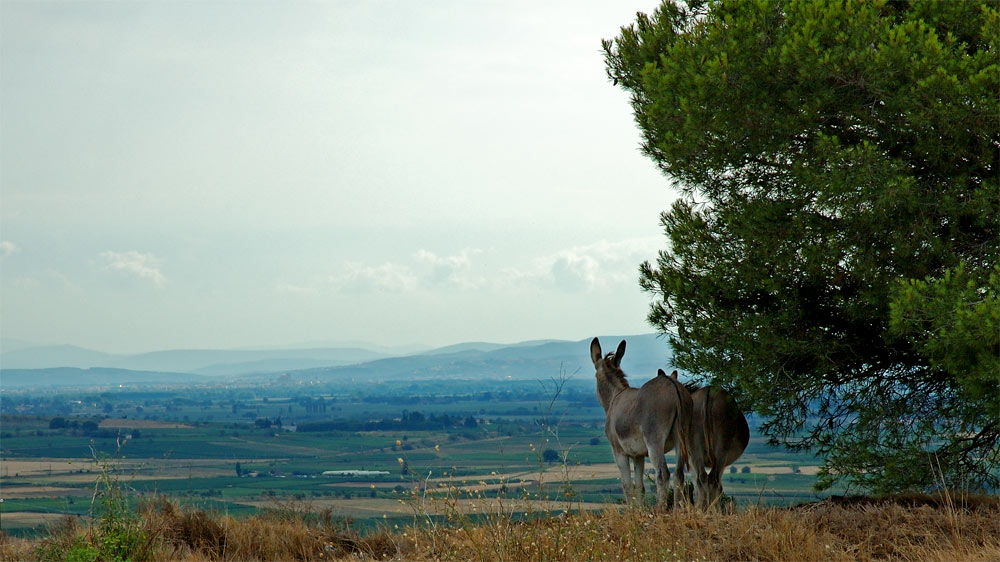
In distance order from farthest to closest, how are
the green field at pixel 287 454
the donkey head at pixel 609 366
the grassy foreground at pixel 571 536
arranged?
1. the green field at pixel 287 454
2. the donkey head at pixel 609 366
3. the grassy foreground at pixel 571 536

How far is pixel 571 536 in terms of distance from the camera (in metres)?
8.40

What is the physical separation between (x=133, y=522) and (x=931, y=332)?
30.3ft

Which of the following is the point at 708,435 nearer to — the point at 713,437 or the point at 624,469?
the point at 713,437

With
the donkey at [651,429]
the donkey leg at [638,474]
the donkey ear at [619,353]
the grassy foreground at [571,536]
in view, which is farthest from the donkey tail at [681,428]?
the grassy foreground at [571,536]

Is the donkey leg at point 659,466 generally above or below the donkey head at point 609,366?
below

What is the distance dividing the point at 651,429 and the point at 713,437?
1.18 m

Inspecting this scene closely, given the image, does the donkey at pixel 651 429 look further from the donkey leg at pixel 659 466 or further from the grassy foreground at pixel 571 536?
the grassy foreground at pixel 571 536

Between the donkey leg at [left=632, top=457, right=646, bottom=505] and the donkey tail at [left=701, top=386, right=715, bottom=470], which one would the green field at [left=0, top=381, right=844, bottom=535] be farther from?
the donkey tail at [left=701, top=386, right=715, bottom=470]

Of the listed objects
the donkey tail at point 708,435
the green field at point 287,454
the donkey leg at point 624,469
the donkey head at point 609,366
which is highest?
the donkey head at point 609,366

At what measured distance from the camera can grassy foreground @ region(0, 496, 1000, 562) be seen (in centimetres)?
834

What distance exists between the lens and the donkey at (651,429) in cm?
1172

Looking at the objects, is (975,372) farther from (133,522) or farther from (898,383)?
(133,522)

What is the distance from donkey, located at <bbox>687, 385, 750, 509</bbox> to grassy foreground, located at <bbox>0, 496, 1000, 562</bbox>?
4.42ft

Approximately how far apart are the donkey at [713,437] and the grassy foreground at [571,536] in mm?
1348
